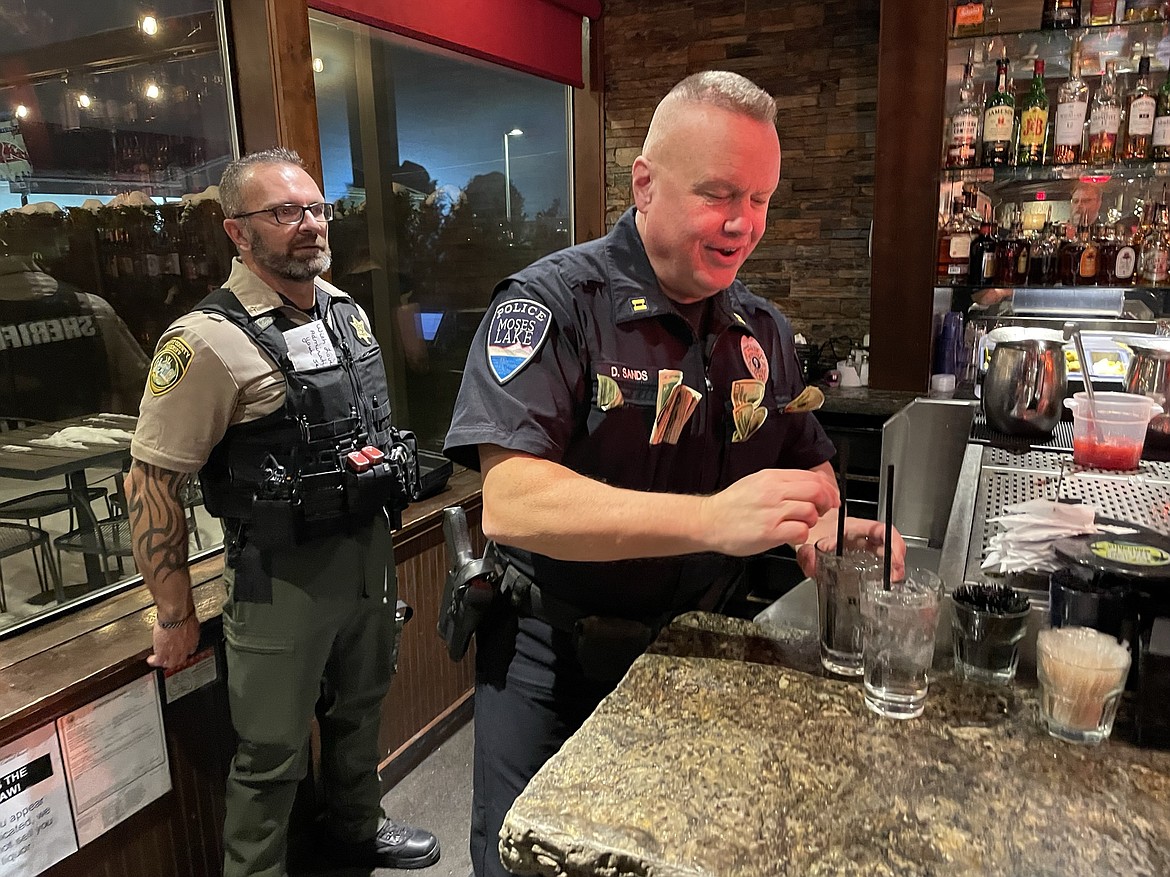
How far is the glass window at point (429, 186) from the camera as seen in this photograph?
3.08 meters

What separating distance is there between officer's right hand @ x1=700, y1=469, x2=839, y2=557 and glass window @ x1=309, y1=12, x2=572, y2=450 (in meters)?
2.39

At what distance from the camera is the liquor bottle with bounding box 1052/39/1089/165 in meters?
2.94

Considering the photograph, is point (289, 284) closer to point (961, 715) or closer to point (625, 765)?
point (625, 765)

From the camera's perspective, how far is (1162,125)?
9.39 ft

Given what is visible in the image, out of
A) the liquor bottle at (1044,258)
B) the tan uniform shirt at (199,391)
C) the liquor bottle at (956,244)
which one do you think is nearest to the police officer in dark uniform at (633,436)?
the tan uniform shirt at (199,391)

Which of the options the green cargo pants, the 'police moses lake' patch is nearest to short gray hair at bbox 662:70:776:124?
the 'police moses lake' patch

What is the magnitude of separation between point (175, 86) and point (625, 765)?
214 centimetres

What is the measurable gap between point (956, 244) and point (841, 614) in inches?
102

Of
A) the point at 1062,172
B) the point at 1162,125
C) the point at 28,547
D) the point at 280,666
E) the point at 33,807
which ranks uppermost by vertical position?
the point at 1162,125

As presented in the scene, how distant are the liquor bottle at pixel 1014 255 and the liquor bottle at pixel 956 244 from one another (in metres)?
0.11

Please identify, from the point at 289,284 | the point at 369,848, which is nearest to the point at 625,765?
the point at 289,284

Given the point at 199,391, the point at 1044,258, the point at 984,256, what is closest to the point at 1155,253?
the point at 1044,258

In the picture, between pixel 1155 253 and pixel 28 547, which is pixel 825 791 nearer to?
pixel 28 547

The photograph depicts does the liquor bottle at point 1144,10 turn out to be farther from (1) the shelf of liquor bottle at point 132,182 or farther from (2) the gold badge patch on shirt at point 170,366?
(2) the gold badge patch on shirt at point 170,366
